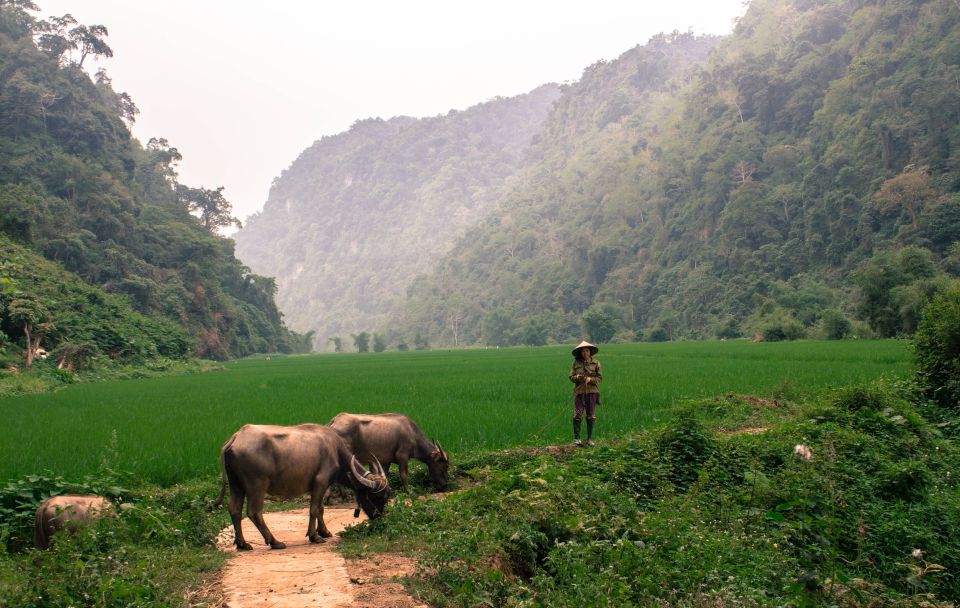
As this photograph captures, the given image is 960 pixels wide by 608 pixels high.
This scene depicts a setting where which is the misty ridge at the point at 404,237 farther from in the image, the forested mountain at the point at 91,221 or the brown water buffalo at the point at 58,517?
the brown water buffalo at the point at 58,517

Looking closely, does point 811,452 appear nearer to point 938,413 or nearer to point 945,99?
point 938,413

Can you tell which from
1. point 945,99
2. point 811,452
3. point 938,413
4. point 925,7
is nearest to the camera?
point 811,452

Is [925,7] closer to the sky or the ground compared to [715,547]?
closer to the sky

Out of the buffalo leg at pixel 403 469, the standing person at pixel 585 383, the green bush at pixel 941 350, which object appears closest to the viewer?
the buffalo leg at pixel 403 469

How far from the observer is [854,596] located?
5.45m

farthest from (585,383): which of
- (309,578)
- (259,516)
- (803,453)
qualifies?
(309,578)

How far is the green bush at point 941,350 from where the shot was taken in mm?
12672

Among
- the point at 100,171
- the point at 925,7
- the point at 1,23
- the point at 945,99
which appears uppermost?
the point at 925,7

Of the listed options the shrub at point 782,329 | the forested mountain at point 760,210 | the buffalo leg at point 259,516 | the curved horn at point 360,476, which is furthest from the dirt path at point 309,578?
the shrub at point 782,329

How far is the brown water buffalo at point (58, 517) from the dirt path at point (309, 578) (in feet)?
3.80

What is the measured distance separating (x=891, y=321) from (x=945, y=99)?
28730mm

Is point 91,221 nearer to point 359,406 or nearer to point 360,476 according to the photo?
point 359,406

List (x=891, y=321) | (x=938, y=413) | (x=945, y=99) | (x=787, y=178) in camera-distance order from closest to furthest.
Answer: (x=938, y=413)
(x=891, y=321)
(x=945, y=99)
(x=787, y=178)

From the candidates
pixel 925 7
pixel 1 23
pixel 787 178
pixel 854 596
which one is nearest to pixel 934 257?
pixel 787 178
